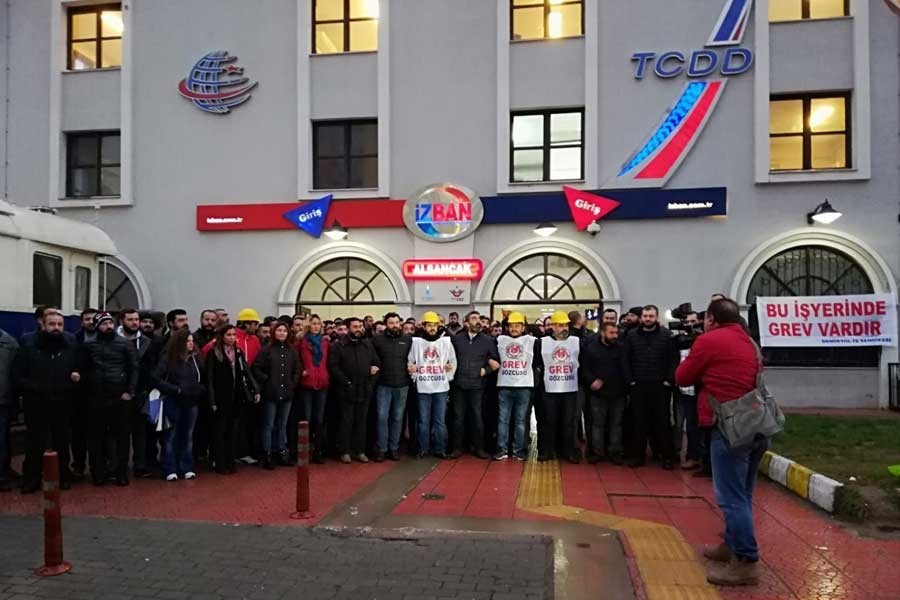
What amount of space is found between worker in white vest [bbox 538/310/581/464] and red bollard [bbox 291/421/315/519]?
3851 mm

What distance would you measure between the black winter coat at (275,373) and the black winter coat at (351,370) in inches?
24.5

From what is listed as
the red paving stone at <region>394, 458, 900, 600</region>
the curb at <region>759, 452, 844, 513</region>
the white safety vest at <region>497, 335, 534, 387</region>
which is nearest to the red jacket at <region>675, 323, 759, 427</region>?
the red paving stone at <region>394, 458, 900, 600</region>

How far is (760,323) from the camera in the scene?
13.9m

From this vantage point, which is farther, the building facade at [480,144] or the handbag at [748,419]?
the building facade at [480,144]

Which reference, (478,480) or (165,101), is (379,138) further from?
(478,480)

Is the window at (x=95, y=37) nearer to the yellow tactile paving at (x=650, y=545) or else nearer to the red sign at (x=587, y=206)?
the red sign at (x=587, y=206)

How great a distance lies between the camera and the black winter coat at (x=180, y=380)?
809cm

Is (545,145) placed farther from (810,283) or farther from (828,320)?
(828,320)

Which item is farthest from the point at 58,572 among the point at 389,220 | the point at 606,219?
the point at 606,219

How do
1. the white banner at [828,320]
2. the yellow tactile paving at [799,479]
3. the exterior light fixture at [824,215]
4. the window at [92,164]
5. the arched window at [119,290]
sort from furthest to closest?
the window at [92,164]
the arched window at [119,290]
the white banner at [828,320]
the exterior light fixture at [824,215]
the yellow tactile paving at [799,479]

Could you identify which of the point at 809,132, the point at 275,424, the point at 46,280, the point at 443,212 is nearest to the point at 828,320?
the point at 809,132

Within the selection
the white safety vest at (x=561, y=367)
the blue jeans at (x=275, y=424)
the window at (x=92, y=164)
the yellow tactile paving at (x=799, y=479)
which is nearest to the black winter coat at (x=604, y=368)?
the white safety vest at (x=561, y=367)

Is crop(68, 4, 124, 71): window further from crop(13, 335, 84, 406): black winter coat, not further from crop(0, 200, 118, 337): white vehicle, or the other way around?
crop(13, 335, 84, 406): black winter coat

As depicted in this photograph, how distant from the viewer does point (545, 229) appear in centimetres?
1418
